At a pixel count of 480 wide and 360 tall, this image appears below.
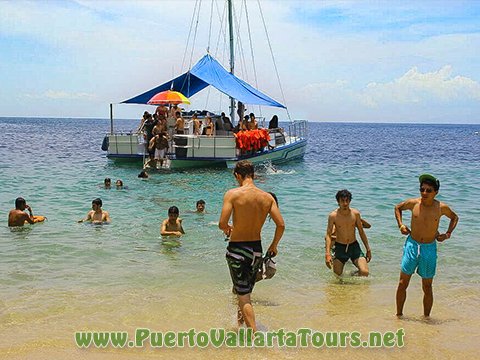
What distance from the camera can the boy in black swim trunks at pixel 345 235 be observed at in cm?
727

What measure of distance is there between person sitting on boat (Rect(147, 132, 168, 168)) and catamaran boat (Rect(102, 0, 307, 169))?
28cm

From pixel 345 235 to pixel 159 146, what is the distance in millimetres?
14435

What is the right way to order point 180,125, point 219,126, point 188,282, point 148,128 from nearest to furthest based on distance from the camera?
point 188,282
point 180,125
point 148,128
point 219,126

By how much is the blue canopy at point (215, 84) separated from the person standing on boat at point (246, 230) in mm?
16676

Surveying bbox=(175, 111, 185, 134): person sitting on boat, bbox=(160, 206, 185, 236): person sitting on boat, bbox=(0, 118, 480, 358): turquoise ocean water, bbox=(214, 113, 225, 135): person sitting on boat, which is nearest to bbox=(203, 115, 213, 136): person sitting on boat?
bbox=(214, 113, 225, 135): person sitting on boat

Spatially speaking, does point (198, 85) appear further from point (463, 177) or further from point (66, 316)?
point (66, 316)

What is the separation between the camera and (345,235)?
7465 millimetres

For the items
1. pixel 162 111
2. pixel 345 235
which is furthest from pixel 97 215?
pixel 162 111

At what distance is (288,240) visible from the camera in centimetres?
1041

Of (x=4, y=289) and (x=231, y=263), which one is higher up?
(x=231, y=263)

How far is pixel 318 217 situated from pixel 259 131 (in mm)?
9433

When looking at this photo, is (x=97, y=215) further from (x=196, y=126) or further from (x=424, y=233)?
A: (x=196, y=126)

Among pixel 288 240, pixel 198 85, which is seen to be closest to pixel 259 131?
pixel 198 85

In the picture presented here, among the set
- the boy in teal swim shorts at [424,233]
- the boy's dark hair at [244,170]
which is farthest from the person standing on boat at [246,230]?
the boy in teal swim shorts at [424,233]
